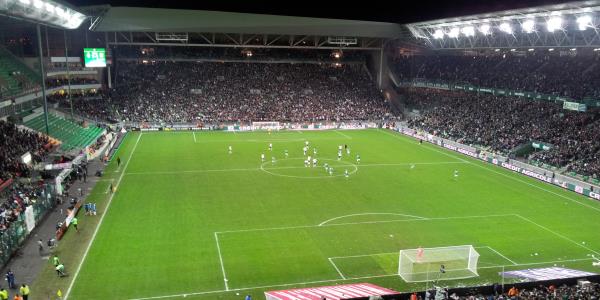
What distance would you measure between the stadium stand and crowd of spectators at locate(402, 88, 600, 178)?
40.2 m

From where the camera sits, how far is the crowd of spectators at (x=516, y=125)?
42.6 meters

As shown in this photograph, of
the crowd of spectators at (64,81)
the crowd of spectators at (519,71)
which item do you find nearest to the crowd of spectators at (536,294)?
the crowd of spectators at (519,71)

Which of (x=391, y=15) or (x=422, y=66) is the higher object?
(x=391, y=15)

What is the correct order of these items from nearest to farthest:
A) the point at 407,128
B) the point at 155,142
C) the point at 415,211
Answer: the point at 415,211 < the point at 155,142 < the point at 407,128

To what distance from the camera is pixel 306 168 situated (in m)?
41.8

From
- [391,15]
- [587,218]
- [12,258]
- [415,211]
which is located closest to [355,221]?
[415,211]

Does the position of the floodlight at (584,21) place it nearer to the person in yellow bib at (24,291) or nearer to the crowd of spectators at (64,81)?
the person in yellow bib at (24,291)

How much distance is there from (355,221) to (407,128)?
133 feet

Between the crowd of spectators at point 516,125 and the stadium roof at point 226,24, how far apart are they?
49.1 feet

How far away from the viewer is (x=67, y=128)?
163ft

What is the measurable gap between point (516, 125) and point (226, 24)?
39322mm

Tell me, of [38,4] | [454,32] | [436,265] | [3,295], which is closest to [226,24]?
[454,32]

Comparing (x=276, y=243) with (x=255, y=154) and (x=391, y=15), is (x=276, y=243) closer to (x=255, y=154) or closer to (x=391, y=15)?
(x=255, y=154)

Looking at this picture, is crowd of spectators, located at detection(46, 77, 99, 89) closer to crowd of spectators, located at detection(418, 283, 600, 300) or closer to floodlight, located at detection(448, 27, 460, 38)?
floodlight, located at detection(448, 27, 460, 38)
